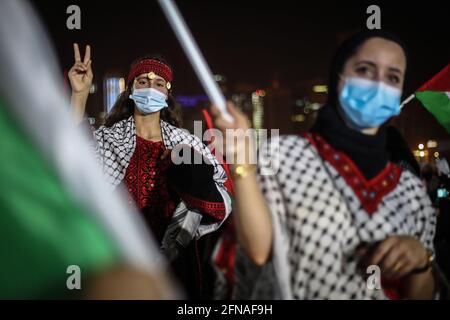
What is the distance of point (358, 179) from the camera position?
2430 mm

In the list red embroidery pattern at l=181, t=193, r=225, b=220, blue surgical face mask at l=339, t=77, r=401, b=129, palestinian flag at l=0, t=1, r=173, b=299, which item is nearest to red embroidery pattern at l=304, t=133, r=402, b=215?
blue surgical face mask at l=339, t=77, r=401, b=129

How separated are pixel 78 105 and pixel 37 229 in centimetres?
207

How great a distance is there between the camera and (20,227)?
1.77 metres

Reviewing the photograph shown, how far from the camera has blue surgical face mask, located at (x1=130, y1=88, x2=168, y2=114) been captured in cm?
427

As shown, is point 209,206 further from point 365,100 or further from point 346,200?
point 365,100

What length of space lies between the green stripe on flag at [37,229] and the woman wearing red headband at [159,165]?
1.83m

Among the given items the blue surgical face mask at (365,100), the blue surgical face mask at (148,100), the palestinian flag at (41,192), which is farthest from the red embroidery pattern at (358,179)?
the blue surgical face mask at (148,100)

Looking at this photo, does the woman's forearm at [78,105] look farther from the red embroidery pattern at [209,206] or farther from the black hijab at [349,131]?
the black hijab at [349,131]

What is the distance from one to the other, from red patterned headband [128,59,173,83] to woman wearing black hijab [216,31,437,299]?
2205 millimetres

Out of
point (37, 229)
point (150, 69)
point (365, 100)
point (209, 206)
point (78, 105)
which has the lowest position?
point (209, 206)

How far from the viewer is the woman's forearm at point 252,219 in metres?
2.13

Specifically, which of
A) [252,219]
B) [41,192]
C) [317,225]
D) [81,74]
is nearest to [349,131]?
[317,225]

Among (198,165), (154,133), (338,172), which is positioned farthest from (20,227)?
(154,133)
